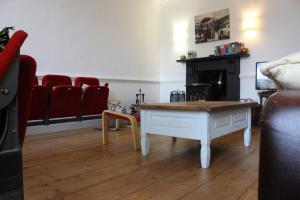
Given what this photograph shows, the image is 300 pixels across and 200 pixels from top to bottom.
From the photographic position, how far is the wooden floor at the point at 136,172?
4.98 ft

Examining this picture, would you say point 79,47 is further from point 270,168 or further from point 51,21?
point 270,168

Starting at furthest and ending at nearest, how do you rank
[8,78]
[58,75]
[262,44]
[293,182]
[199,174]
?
[262,44]
[58,75]
[199,174]
[8,78]
[293,182]

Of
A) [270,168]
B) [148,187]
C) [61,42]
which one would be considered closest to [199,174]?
[148,187]

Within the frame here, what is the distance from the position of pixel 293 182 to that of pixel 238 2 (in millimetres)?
5269

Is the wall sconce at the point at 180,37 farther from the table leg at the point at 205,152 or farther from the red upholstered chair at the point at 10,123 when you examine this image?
the red upholstered chair at the point at 10,123

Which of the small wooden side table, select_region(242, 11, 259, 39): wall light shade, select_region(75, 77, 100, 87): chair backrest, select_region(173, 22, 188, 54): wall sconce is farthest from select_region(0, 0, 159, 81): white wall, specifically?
select_region(242, 11, 259, 39): wall light shade

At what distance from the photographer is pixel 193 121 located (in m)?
2.04

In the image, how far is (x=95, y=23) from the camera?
4734 mm

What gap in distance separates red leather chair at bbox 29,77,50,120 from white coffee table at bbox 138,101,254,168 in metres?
1.44

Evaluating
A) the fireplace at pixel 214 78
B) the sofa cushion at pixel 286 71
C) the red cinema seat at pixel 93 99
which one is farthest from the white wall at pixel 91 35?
the sofa cushion at pixel 286 71

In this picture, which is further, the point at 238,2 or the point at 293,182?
the point at 238,2

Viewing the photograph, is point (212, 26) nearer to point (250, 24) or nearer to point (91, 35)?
point (250, 24)

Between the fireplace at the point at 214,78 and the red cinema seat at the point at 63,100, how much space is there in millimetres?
2407

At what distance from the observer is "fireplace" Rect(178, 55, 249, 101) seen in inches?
200
